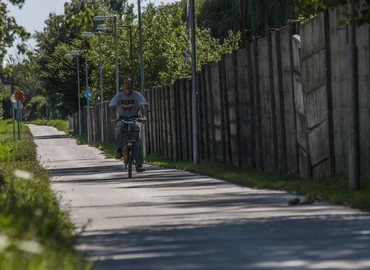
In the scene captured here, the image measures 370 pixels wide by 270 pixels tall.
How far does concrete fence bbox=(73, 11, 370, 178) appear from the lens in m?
18.6

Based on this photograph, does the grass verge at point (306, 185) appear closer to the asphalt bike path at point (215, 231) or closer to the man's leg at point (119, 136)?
the asphalt bike path at point (215, 231)

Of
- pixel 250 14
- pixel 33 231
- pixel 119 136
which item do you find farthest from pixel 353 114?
pixel 250 14

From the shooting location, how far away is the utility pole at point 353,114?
1593 centimetres

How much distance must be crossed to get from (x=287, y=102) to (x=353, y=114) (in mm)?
6254

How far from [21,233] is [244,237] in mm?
2177

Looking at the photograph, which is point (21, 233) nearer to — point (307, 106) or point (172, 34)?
point (307, 106)

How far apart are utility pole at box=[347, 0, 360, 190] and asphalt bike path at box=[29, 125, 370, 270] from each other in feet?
3.02

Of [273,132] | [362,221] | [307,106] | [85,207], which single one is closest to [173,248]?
[362,221]

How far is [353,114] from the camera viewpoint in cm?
1611

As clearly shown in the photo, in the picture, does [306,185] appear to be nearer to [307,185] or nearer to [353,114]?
[307,185]

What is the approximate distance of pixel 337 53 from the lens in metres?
18.6

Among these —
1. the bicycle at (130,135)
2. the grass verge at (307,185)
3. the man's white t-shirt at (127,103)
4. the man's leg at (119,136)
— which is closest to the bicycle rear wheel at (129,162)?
the bicycle at (130,135)

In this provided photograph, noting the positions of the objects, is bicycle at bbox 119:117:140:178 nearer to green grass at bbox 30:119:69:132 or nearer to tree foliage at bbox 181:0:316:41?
tree foliage at bbox 181:0:316:41

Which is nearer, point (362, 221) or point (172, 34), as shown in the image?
point (362, 221)
